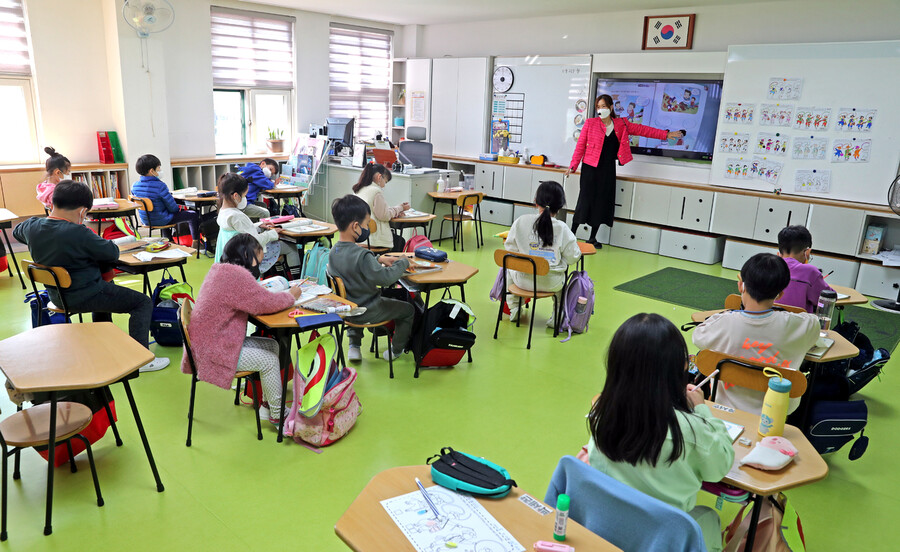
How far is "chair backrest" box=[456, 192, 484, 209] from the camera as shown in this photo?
25.3 feet

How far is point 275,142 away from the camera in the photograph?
941 centimetres

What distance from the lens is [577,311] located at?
5.15 metres

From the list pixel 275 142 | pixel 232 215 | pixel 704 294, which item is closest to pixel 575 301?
pixel 704 294

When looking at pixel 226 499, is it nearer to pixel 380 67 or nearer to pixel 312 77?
pixel 312 77

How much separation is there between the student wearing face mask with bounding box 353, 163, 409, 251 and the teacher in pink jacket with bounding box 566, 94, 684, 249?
3.26 m

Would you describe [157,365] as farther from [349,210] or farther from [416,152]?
[416,152]

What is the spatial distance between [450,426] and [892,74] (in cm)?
624

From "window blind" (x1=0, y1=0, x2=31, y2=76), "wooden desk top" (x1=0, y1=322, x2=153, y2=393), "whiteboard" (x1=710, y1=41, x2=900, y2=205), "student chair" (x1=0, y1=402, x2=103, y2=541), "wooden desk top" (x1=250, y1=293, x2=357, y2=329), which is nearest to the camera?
"wooden desk top" (x1=0, y1=322, x2=153, y2=393)

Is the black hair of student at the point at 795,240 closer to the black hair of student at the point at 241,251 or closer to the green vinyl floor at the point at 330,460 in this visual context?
the green vinyl floor at the point at 330,460

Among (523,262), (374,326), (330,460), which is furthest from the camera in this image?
(523,262)

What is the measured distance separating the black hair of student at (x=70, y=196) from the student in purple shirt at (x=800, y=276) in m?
4.26

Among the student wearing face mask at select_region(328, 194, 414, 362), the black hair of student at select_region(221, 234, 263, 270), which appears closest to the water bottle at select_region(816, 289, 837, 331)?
the student wearing face mask at select_region(328, 194, 414, 362)

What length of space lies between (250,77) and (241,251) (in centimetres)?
668

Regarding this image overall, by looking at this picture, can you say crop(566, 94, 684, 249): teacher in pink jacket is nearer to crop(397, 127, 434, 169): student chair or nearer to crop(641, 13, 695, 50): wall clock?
crop(641, 13, 695, 50): wall clock
